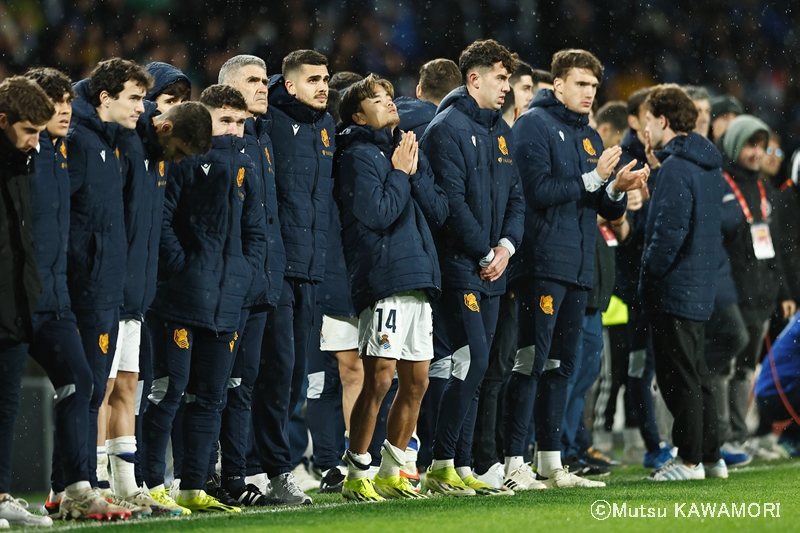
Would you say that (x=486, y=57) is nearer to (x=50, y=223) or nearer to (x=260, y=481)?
(x=260, y=481)

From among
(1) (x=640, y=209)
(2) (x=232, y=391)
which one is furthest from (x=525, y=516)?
(1) (x=640, y=209)

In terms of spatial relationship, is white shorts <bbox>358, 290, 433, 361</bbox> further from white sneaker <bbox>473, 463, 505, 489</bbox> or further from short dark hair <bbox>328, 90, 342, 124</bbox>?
short dark hair <bbox>328, 90, 342, 124</bbox>

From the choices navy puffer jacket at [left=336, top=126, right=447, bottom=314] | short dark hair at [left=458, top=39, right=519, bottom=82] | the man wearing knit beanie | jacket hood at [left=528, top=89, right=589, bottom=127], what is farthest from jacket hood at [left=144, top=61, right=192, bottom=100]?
the man wearing knit beanie

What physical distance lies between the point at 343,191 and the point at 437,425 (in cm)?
131

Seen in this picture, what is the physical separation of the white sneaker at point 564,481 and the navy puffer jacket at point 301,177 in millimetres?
1774

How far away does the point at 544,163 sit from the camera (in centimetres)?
727

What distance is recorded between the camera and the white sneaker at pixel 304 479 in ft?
24.7

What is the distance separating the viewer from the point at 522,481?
6.82 meters

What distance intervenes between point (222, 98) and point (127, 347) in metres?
1.31

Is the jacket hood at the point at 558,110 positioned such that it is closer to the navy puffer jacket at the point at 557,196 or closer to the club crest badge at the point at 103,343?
the navy puffer jacket at the point at 557,196

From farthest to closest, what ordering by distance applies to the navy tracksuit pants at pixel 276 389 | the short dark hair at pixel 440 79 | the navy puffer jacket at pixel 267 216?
1. the short dark hair at pixel 440 79
2. the navy tracksuit pants at pixel 276 389
3. the navy puffer jacket at pixel 267 216

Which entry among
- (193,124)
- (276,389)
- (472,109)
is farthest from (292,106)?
(276,389)

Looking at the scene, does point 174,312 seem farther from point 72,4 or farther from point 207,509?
point 72,4

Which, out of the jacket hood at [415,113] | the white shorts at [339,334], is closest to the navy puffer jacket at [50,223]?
the white shorts at [339,334]
